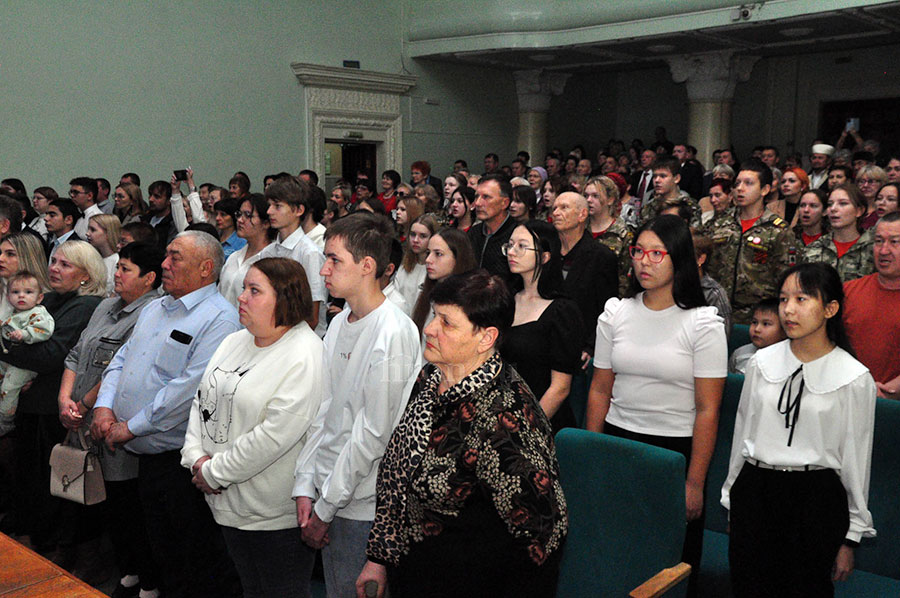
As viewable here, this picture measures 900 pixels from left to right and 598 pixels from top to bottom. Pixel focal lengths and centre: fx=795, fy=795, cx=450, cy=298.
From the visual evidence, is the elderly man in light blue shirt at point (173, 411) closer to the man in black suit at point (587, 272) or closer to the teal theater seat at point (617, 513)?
the teal theater seat at point (617, 513)

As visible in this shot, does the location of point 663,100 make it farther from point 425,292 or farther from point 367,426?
point 367,426

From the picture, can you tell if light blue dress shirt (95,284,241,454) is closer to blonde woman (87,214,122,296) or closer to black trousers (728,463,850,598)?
black trousers (728,463,850,598)

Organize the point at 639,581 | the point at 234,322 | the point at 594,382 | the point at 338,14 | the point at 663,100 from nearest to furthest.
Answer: the point at 639,581 → the point at 594,382 → the point at 234,322 → the point at 338,14 → the point at 663,100

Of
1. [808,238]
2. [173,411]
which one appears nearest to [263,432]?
[173,411]

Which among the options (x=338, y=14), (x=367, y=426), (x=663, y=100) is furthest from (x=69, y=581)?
(x=663, y=100)

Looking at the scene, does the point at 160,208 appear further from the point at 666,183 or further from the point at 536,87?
the point at 536,87

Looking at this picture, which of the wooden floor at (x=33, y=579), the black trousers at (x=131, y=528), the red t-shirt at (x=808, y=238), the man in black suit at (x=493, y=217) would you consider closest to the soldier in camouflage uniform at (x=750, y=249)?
the red t-shirt at (x=808, y=238)

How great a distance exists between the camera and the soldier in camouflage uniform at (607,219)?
471cm

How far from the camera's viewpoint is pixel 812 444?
2271mm

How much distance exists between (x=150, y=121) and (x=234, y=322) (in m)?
8.19

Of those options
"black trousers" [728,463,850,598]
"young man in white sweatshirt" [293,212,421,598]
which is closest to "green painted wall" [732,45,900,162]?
"black trousers" [728,463,850,598]

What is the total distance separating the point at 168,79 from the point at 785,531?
9904 millimetres

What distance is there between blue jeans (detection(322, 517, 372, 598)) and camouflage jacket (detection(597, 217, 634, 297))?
2.69m

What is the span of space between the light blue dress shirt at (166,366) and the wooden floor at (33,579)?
93cm
